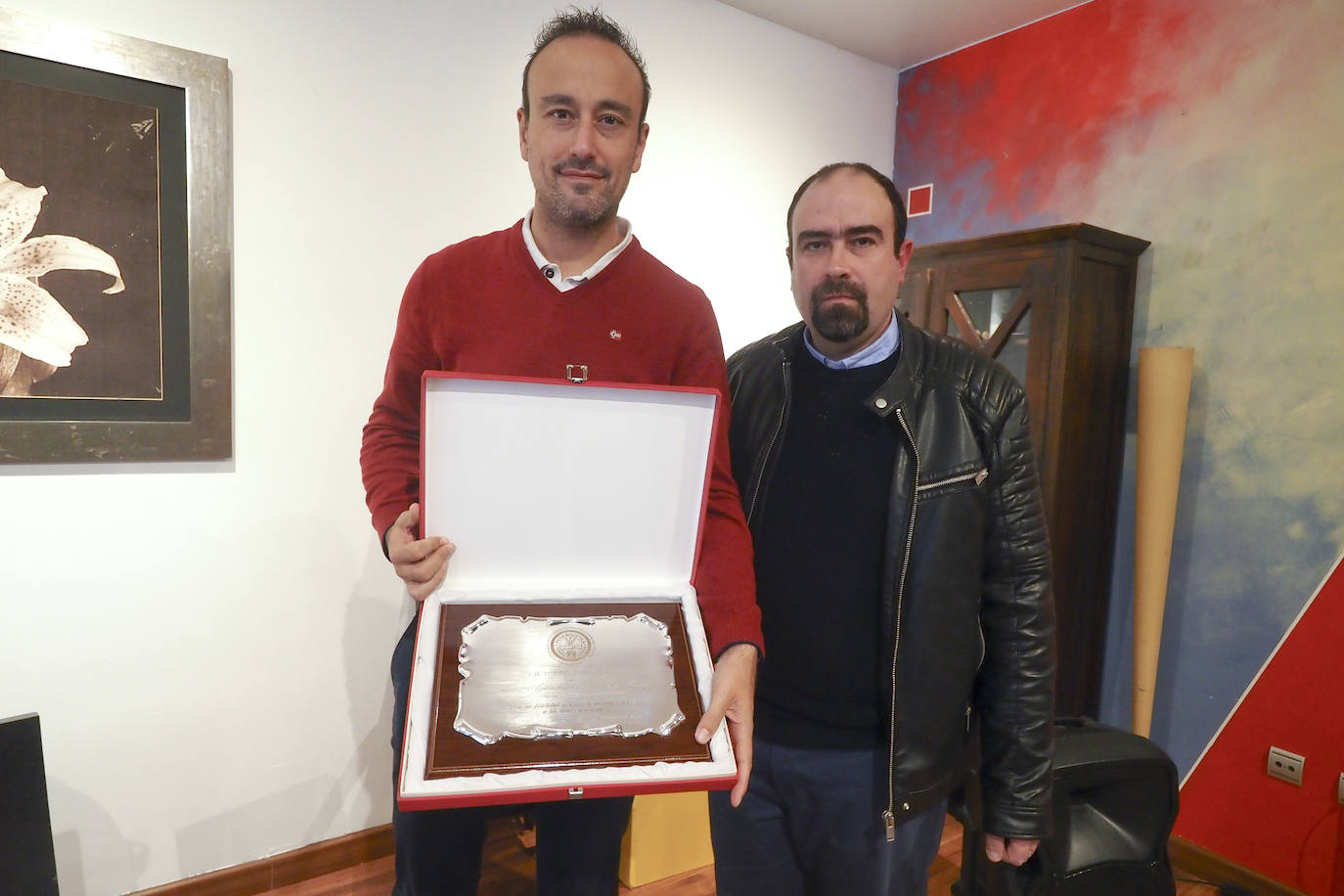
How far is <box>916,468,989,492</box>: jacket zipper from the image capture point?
48.7 inches

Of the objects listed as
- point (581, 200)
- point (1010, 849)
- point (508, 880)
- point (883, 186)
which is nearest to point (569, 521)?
point (581, 200)

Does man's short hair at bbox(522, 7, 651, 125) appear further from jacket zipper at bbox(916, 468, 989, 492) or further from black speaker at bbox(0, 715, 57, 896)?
black speaker at bbox(0, 715, 57, 896)

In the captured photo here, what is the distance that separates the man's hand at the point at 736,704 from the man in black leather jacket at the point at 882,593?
1.21 ft

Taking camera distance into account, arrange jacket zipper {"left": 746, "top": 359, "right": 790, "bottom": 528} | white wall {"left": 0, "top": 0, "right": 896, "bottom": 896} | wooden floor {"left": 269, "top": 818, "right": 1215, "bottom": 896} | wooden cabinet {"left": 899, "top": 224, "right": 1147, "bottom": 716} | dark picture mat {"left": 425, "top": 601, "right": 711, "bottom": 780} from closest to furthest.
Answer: dark picture mat {"left": 425, "top": 601, "right": 711, "bottom": 780}, jacket zipper {"left": 746, "top": 359, "right": 790, "bottom": 528}, white wall {"left": 0, "top": 0, "right": 896, "bottom": 896}, wooden floor {"left": 269, "top": 818, "right": 1215, "bottom": 896}, wooden cabinet {"left": 899, "top": 224, "right": 1147, "bottom": 716}

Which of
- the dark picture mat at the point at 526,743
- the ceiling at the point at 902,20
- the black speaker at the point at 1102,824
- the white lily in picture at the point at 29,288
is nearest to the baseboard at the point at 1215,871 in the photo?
the black speaker at the point at 1102,824

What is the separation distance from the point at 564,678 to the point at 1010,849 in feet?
3.04

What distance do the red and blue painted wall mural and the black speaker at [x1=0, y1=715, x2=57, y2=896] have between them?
9.40 ft

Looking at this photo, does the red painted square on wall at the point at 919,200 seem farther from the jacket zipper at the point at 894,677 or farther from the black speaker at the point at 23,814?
the black speaker at the point at 23,814

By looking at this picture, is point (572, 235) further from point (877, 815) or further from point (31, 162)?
point (31, 162)

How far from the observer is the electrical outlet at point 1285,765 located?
2.18m

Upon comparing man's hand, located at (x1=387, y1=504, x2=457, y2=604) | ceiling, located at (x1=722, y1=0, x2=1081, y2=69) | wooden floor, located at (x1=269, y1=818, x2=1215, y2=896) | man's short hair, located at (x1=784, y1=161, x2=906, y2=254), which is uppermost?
ceiling, located at (x1=722, y1=0, x2=1081, y2=69)

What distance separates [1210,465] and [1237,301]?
1.61ft

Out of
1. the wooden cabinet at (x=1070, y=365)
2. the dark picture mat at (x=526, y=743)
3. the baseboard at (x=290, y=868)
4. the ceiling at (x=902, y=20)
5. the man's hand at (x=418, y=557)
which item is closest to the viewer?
the dark picture mat at (x=526, y=743)

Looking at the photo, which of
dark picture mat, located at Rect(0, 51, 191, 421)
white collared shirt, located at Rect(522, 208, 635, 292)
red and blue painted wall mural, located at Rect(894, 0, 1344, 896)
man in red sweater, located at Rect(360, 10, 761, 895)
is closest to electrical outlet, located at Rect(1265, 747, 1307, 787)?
red and blue painted wall mural, located at Rect(894, 0, 1344, 896)
